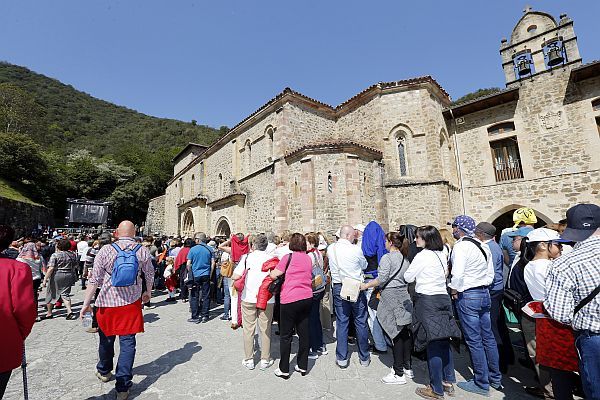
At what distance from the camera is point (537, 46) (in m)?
12.4

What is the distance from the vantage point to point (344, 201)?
12.1 m

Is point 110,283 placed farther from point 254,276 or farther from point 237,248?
point 237,248

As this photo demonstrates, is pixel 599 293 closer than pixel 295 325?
Yes

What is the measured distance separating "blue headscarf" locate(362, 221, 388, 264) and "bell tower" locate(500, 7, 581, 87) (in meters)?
13.5

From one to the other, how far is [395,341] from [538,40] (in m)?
16.1

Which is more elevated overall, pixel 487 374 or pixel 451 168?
pixel 451 168

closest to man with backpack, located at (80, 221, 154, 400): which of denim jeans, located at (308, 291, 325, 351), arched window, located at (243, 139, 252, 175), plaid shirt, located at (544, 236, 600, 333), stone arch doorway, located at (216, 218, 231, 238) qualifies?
denim jeans, located at (308, 291, 325, 351)

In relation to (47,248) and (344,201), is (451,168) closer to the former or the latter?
(344,201)

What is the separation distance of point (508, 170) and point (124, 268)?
15999mm

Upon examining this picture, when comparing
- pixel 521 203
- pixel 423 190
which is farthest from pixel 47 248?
pixel 521 203

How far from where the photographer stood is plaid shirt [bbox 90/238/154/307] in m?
3.17

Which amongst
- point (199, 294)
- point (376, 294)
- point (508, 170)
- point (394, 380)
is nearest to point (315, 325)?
point (376, 294)

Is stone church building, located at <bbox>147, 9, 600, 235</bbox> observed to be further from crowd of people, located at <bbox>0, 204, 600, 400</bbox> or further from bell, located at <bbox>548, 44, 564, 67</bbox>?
crowd of people, located at <bbox>0, 204, 600, 400</bbox>

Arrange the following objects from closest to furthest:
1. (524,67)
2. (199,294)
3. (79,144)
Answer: (199,294) < (524,67) < (79,144)
